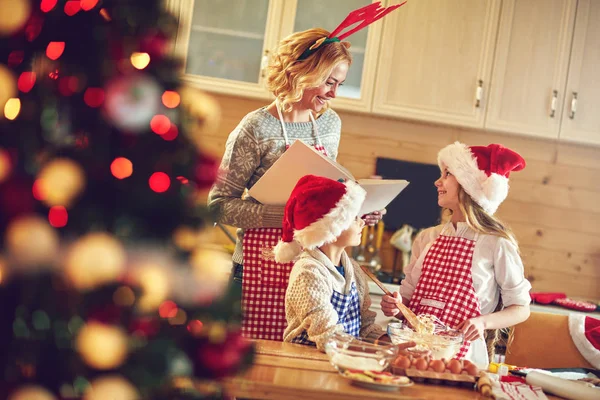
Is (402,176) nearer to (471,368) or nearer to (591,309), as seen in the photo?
(591,309)

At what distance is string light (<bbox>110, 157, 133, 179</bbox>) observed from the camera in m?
0.77

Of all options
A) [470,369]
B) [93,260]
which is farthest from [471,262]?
[93,260]

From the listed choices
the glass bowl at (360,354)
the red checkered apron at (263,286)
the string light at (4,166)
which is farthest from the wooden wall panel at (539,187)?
the string light at (4,166)

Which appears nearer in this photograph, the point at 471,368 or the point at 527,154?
the point at 471,368

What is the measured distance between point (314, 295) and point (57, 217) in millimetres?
1088

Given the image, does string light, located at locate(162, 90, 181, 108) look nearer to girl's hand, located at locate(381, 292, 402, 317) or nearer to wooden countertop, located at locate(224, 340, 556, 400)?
wooden countertop, located at locate(224, 340, 556, 400)

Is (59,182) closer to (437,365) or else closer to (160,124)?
(160,124)

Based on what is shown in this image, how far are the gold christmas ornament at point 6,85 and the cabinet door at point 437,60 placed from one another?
8.71 ft

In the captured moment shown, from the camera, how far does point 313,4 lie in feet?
10.8

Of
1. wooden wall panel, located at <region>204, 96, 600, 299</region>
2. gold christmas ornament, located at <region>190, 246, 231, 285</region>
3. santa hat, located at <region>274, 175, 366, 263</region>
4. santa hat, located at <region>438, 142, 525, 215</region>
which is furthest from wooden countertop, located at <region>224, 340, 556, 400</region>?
wooden wall panel, located at <region>204, 96, 600, 299</region>

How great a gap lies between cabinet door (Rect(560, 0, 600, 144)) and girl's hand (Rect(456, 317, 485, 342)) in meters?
1.66

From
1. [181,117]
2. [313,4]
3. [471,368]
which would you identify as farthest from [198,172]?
[313,4]

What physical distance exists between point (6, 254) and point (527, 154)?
10.3ft

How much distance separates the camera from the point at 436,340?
1669mm
